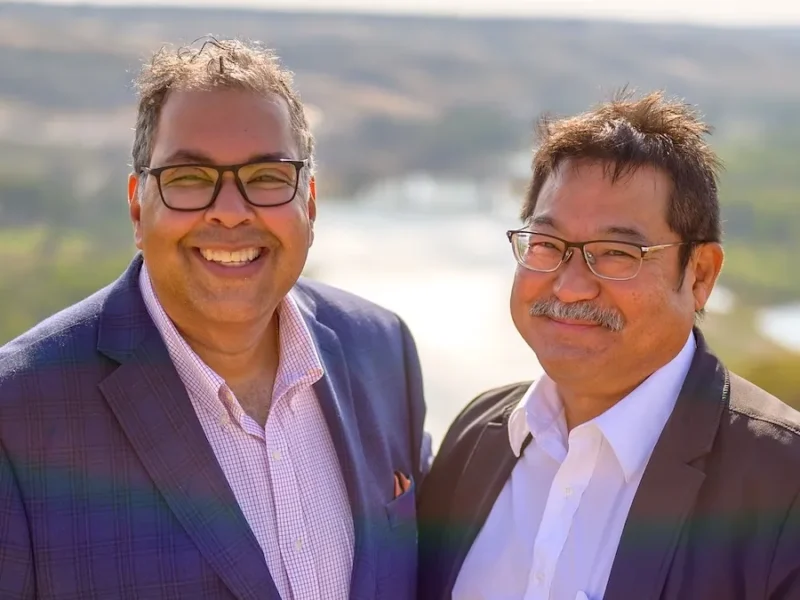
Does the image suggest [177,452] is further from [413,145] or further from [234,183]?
[413,145]

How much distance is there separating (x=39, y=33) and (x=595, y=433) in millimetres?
10946

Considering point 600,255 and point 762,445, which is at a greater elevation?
point 600,255

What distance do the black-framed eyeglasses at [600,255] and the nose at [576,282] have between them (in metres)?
0.01

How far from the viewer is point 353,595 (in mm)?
2092

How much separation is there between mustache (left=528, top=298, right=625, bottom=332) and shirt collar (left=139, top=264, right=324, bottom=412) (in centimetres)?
61

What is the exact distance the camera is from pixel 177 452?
195cm

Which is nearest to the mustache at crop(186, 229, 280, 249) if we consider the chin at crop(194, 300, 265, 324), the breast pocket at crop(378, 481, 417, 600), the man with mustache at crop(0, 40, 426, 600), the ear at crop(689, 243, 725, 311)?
the man with mustache at crop(0, 40, 426, 600)

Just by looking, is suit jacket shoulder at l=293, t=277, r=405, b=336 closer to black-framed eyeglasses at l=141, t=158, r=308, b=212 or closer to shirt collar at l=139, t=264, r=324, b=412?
shirt collar at l=139, t=264, r=324, b=412

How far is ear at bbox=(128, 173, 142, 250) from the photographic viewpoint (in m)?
2.12

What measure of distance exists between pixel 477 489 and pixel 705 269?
2.65 ft

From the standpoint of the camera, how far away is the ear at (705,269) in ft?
6.80

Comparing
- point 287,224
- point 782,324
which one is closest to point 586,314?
point 287,224

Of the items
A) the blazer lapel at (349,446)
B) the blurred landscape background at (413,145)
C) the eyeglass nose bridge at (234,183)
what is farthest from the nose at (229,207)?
the blurred landscape background at (413,145)

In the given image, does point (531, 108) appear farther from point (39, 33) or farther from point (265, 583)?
point (265, 583)
